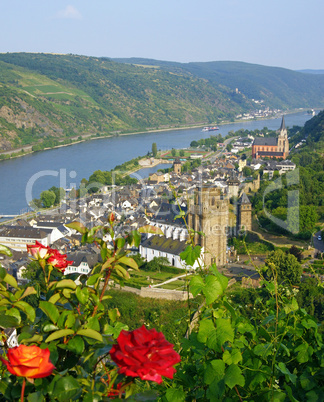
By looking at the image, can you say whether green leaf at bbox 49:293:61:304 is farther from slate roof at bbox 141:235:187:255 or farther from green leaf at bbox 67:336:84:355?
slate roof at bbox 141:235:187:255

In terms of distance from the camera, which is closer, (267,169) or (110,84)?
(267,169)

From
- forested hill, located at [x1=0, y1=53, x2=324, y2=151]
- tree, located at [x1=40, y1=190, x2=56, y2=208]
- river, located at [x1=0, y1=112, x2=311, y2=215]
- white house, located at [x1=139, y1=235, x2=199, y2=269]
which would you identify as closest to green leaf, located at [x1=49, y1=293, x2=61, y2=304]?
white house, located at [x1=139, y1=235, x2=199, y2=269]

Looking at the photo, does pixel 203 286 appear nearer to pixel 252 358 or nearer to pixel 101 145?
pixel 252 358

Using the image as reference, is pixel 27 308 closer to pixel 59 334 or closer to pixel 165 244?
pixel 59 334

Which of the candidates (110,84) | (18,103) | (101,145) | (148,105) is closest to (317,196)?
(101,145)

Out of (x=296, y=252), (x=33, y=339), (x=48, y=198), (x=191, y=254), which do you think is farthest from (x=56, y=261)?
(x=48, y=198)

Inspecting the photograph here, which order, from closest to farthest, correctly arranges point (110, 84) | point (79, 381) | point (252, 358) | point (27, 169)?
point (79, 381) → point (252, 358) → point (27, 169) → point (110, 84)

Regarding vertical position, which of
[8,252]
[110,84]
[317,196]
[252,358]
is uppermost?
[110,84]
